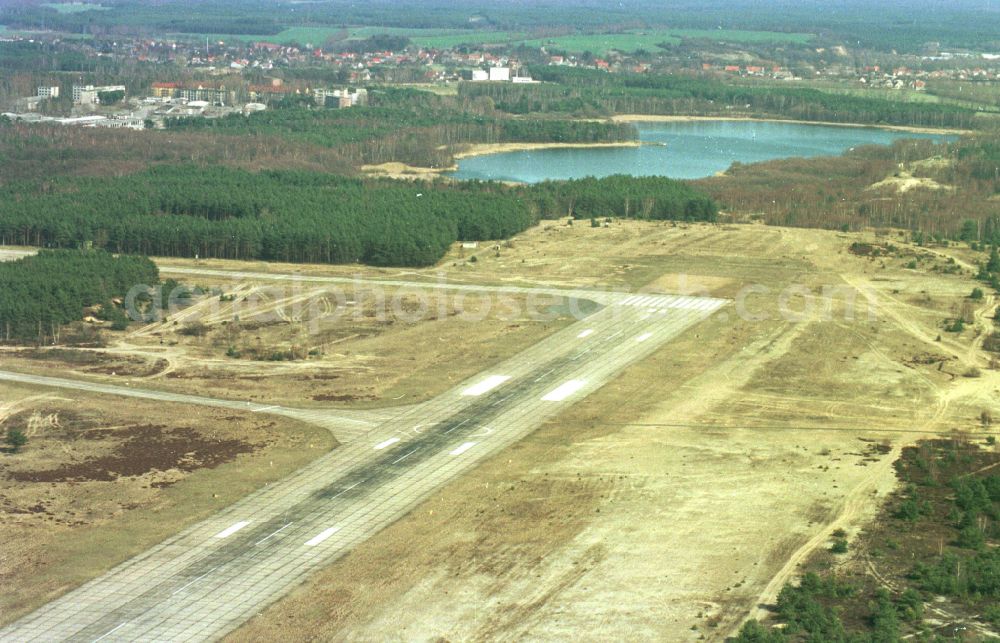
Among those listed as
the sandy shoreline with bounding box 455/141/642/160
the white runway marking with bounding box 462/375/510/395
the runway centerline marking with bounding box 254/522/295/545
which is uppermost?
the runway centerline marking with bounding box 254/522/295/545

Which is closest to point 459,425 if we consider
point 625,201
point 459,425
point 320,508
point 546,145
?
point 459,425

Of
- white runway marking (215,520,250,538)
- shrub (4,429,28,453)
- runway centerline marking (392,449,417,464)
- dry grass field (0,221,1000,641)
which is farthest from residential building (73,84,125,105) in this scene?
white runway marking (215,520,250,538)

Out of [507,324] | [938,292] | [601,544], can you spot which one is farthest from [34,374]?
[938,292]

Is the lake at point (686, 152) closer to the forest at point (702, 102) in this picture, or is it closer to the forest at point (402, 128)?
the forest at point (402, 128)

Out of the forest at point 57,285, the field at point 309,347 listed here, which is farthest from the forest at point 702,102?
the field at point 309,347

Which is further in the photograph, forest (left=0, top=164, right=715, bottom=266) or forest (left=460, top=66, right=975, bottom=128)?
forest (left=460, top=66, right=975, bottom=128)

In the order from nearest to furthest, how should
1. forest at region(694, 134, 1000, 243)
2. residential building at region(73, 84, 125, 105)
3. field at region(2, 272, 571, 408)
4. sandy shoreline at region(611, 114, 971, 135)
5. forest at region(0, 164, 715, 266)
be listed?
field at region(2, 272, 571, 408), forest at region(0, 164, 715, 266), forest at region(694, 134, 1000, 243), residential building at region(73, 84, 125, 105), sandy shoreline at region(611, 114, 971, 135)

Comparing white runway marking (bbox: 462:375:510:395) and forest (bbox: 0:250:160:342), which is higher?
forest (bbox: 0:250:160:342)

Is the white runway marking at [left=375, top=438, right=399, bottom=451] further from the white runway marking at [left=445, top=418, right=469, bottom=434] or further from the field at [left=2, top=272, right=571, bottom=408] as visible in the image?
the field at [left=2, top=272, right=571, bottom=408]
